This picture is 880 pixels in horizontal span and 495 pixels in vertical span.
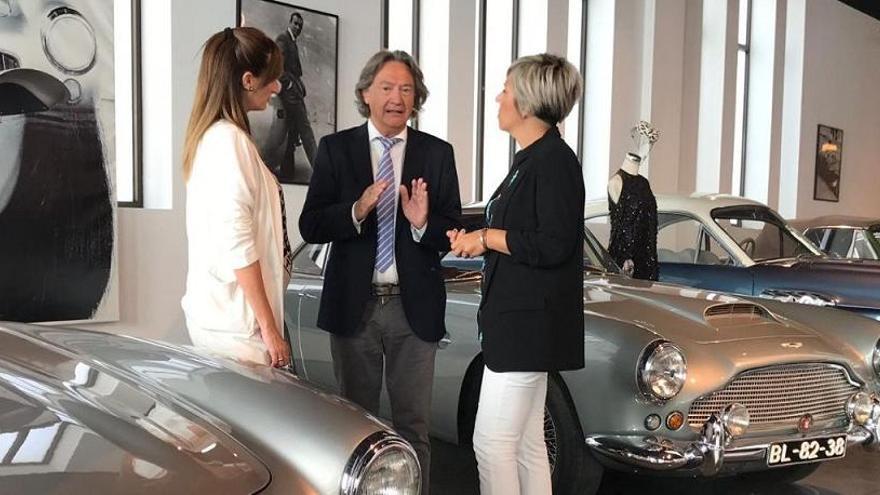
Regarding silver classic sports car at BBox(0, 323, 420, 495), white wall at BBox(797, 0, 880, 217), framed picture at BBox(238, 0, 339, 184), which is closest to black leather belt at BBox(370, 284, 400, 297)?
silver classic sports car at BBox(0, 323, 420, 495)

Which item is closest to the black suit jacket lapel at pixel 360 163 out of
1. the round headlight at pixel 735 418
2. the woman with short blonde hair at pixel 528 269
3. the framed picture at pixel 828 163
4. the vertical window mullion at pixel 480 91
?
the woman with short blonde hair at pixel 528 269

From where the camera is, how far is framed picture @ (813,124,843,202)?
14289mm

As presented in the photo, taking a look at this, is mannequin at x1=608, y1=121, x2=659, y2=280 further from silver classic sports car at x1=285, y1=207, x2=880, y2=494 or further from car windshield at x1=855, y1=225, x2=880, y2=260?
car windshield at x1=855, y1=225, x2=880, y2=260

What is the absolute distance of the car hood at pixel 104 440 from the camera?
118 cm

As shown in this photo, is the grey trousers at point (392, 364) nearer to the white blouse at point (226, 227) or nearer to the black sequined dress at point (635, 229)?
the white blouse at point (226, 227)

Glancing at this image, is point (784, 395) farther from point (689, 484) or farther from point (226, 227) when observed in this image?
point (226, 227)

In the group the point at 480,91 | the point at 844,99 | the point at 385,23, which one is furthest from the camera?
the point at 844,99

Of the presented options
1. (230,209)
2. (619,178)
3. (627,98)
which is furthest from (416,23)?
(230,209)

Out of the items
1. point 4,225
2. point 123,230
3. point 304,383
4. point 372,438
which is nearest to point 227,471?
point 372,438

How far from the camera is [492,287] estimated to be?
7.83ft

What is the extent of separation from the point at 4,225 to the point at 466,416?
295cm

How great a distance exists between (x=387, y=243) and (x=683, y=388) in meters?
1.22

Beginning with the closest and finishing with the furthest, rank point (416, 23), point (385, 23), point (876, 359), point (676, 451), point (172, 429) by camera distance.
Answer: point (172, 429), point (676, 451), point (876, 359), point (385, 23), point (416, 23)

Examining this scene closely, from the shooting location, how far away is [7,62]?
488cm
